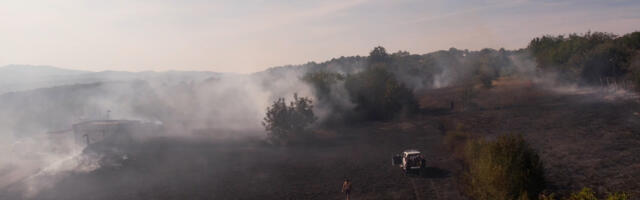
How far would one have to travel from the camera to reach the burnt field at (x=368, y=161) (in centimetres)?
2645

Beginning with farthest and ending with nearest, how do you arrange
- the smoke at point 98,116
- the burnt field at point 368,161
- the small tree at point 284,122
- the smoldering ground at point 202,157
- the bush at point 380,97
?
the bush at point 380,97
the small tree at point 284,122
the smoke at point 98,116
the smoldering ground at point 202,157
the burnt field at point 368,161

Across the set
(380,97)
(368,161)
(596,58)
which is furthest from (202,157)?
(596,58)

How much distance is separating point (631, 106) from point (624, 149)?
22.8 m

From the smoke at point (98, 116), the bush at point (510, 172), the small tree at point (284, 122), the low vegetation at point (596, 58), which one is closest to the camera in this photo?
the bush at point (510, 172)

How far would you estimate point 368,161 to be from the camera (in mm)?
34125

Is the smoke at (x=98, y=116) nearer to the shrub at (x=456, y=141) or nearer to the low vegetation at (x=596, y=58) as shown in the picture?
the shrub at (x=456, y=141)

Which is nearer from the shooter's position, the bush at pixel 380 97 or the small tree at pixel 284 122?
the small tree at pixel 284 122

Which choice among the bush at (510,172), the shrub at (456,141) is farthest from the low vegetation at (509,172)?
the shrub at (456,141)

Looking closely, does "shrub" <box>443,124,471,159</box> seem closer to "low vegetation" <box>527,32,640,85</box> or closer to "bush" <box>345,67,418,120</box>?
"bush" <box>345,67,418,120</box>

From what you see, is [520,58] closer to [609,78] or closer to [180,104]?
[609,78]

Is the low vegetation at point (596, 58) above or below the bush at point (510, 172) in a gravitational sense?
above

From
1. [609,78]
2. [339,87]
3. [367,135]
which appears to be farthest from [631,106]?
[339,87]

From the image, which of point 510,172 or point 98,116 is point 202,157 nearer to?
point 510,172

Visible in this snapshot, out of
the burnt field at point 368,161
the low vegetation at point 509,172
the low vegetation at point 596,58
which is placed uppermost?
the low vegetation at point 596,58
